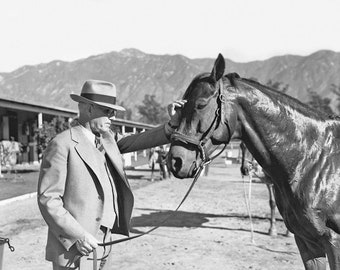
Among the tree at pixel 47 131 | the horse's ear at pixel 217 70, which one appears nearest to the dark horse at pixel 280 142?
the horse's ear at pixel 217 70

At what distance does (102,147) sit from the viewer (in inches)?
98.7

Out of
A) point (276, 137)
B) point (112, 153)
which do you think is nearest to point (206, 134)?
point (276, 137)

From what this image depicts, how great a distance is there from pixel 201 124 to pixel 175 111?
1.00 feet

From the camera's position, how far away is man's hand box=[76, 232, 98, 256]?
6.99 ft

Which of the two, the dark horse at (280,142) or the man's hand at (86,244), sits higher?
the dark horse at (280,142)

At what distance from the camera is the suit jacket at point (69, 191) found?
2109 millimetres

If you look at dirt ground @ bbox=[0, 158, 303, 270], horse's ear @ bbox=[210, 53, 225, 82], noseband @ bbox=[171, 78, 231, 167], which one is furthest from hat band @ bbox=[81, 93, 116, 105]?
dirt ground @ bbox=[0, 158, 303, 270]

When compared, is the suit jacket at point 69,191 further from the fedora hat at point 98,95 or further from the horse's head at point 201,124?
the horse's head at point 201,124

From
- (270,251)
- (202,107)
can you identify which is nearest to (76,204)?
(202,107)

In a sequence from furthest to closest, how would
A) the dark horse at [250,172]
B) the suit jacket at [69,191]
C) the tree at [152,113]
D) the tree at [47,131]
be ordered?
the tree at [152,113] < the tree at [47,131] < the dark horse at [250,172] < the suit jacket at [69,191]

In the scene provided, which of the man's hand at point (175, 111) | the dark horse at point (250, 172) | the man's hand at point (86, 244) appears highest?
the man's hand at point (175, 111)

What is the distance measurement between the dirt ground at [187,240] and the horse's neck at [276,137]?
3.08 metres

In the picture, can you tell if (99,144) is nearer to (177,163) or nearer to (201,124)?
(177,163)

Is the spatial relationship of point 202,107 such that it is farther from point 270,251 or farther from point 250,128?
point 270,251
